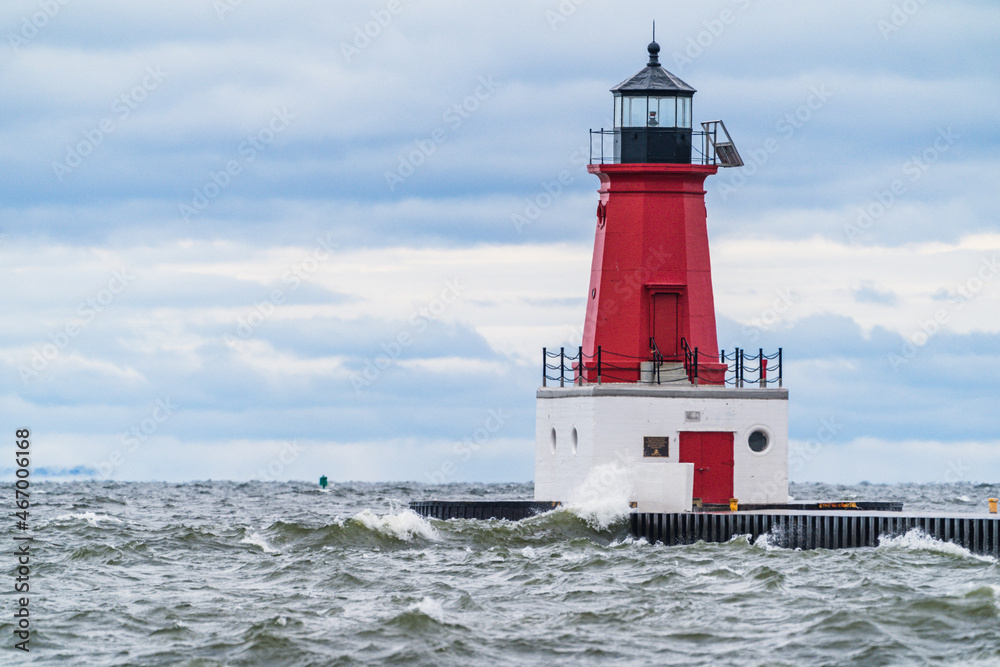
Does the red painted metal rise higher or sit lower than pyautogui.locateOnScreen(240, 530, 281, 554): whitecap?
higher

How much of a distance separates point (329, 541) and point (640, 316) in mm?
7680

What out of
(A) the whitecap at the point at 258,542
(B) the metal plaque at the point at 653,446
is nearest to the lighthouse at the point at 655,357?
(B) the metal plaque at the point at 653,446

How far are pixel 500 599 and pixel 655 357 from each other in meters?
10.2

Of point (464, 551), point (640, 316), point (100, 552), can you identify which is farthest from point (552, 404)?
point (100, 552)

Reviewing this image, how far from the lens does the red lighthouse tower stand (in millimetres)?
30188

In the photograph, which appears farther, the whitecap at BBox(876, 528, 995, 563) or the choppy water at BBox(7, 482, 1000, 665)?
the whitecap at BBox(876, 528, 995, 563)

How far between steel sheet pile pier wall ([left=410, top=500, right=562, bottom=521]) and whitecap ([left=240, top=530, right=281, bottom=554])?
147 inches

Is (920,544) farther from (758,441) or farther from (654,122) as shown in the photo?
(654,122)

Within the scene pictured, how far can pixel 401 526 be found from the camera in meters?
28.8

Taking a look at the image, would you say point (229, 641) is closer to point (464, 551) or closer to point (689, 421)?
point (464, 551)

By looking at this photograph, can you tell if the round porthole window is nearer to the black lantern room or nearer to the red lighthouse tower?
the red lighthouse tower

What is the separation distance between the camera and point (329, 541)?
93.6ft

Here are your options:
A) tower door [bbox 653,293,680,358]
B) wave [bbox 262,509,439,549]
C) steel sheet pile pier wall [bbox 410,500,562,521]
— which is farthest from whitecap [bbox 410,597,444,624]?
tower door [bbox 653,293,680,358]

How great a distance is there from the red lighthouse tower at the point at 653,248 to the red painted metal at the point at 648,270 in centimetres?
2
